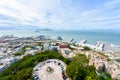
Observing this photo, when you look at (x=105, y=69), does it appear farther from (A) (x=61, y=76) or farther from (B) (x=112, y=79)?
(A) (x=61, y=76)

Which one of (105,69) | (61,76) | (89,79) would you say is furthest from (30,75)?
(105,69)

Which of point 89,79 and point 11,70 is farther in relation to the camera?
point 11,70

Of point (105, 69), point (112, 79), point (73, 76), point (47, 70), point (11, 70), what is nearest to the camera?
point (73, 76)

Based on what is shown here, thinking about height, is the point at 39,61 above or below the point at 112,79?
above

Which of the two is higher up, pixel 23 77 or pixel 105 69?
pixel 23 77

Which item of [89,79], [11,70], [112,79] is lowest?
[112,79]

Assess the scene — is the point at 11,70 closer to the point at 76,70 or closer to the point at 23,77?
the point at 23,77

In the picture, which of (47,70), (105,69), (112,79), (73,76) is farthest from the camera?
(105,69)

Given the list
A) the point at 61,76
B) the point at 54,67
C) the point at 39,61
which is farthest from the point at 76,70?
the point at 39,61

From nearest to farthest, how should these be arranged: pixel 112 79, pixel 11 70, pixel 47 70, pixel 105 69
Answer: pixel 47 70 → pixel 11 70 → pixel 112 79 → pixel 105 69
